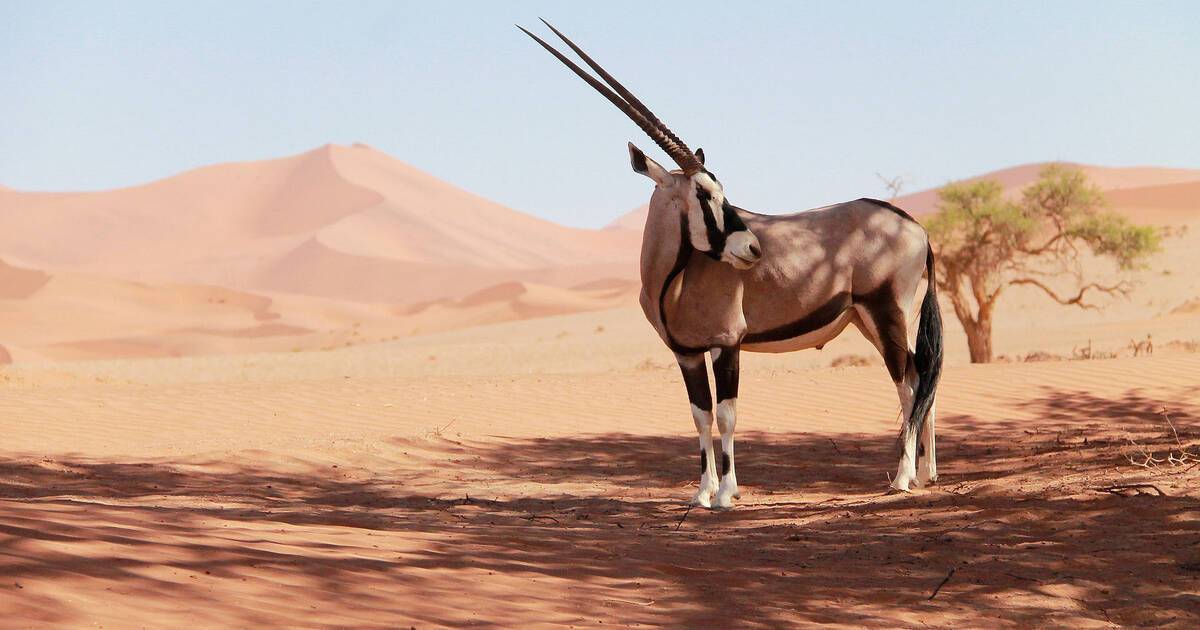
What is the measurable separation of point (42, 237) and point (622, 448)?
116366 millimetres

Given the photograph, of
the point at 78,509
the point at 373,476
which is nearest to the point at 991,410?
the point at 373,476

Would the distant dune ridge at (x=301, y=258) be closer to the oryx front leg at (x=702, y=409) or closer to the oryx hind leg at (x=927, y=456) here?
the oryx hind leg at (x=927, y=456)

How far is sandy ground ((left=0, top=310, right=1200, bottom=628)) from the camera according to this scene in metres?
5.25

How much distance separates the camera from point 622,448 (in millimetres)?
12477

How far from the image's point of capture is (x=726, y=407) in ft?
28.7

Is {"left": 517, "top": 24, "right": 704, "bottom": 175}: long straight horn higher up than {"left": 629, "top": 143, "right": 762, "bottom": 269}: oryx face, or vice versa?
{"left": 517, "top": 24, "right": 704, "bottom": 175}: long straight horn

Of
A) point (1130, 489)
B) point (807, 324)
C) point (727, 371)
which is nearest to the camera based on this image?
point (1130, 489)

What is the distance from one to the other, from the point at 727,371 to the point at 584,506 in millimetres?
1462

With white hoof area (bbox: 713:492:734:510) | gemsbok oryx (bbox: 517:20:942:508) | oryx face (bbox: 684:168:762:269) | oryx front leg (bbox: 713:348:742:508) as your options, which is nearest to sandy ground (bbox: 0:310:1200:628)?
white hoof area (bbox: 713:492:734:510)

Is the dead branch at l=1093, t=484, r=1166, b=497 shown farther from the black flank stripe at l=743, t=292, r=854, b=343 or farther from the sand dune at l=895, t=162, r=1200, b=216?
the sand dune at l=895, t=162, r=1200, b=216

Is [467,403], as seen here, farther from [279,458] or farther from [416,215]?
[416,215]

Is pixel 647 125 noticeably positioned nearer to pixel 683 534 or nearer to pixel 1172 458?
pixel 683 534

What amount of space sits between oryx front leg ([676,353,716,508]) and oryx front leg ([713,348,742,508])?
77mm

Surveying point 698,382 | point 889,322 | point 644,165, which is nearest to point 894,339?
point 889,322
